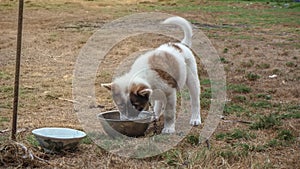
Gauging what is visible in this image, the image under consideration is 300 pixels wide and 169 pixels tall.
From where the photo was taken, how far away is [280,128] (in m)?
5.81

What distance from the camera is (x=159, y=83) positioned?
540 cm

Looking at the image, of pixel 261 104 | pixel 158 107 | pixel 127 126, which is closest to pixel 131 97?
pixel 127 126

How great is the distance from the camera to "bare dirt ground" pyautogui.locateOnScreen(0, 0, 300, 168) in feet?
15.6

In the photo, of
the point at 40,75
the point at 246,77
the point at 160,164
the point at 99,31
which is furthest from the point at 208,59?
the point at 160,164

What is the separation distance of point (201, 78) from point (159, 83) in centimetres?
342

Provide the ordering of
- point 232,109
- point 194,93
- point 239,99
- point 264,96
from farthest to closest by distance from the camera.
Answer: point 264,96, point 239,99, point 232,109, point 194,93

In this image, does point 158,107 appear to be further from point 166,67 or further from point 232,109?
point 232,109

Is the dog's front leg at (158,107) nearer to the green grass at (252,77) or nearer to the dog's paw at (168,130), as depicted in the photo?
the dog's paw at (168,130)

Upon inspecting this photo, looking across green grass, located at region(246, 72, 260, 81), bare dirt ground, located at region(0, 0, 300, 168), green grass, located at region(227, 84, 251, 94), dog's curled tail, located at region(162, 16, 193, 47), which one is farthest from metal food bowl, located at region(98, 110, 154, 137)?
green grass, located at region(246, 72, 260, 81)

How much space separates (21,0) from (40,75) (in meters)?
4.27

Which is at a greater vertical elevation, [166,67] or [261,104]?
[166,67]

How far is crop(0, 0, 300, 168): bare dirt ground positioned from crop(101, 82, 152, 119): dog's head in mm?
448

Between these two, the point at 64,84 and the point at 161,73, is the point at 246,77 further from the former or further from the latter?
the point at 161,73

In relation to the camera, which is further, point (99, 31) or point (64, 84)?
point (99, 31)
